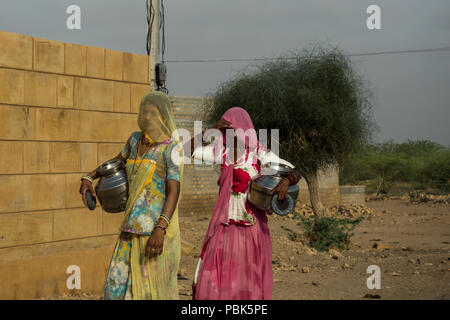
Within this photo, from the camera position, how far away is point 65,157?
5.66 meters

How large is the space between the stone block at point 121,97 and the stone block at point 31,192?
3.15ft

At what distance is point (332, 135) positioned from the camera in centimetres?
1206

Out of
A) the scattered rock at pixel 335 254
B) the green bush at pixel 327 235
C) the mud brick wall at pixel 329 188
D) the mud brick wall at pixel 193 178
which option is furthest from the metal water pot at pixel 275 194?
the mud brick wall at pixel 329 188

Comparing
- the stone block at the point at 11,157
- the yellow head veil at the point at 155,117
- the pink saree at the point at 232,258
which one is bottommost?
the pink saree at the point at 232,258

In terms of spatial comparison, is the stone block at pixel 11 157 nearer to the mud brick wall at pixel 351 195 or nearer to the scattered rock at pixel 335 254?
the scattered rock at pixel 335 254

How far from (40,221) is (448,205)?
17.1 metres

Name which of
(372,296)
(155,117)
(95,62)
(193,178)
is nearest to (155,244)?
(155,117)

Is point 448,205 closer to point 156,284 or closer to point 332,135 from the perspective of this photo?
point 332,135

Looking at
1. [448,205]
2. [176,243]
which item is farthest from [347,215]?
[176,243]

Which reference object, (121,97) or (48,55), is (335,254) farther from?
(48,55)

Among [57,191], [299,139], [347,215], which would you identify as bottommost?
[347,215]

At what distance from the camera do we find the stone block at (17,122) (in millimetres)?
5195

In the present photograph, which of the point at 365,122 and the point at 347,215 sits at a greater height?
the point at 365,122
